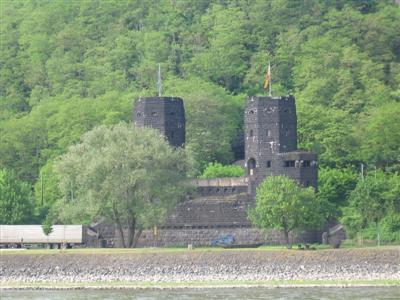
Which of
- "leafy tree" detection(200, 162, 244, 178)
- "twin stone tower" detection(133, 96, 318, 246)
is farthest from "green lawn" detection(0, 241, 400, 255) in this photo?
"leafy tree" detection(200, 162, 244, 178)

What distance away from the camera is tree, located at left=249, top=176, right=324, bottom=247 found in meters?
115

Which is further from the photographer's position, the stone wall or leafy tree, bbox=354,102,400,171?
leafy tree, bbox=354,102,400,171

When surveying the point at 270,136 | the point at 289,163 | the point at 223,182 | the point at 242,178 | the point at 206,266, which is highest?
the point at 270,136

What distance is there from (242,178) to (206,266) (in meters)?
19.1

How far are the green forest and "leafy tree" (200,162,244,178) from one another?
4355mm

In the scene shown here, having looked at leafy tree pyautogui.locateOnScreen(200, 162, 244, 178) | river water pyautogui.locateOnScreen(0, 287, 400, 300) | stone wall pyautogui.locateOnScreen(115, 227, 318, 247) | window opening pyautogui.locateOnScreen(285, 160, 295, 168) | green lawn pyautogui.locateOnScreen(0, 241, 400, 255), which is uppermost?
window opening pyautogui.locateOnScreen(285, 160, 295, 168)

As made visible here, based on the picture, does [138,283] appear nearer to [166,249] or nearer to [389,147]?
[166,249]

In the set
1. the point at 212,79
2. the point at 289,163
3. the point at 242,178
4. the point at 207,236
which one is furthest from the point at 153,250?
the point at 212,79

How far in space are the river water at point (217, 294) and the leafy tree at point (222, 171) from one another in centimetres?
3464

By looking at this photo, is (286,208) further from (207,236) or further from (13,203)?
(13,203)

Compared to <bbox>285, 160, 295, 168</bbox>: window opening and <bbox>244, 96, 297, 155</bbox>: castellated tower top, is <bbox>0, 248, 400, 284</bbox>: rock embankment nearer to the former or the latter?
<bbox>285, 160, 295, 168</bbox>: window opening

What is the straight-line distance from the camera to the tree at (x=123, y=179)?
114938 mm

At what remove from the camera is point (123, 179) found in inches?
4525

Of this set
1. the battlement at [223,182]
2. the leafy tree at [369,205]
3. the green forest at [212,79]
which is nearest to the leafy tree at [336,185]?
the green forest at [212,79]
